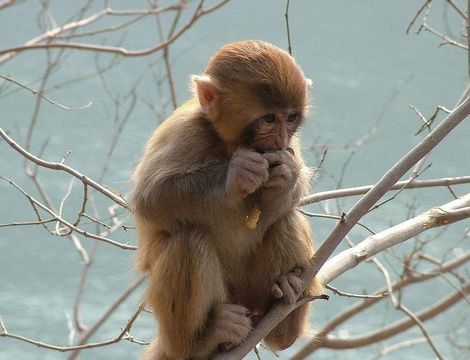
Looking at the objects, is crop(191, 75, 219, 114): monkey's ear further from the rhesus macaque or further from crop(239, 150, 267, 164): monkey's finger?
crop(239, 150, 267, 164): monkey's finger

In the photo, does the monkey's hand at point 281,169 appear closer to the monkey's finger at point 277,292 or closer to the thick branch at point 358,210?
the thick branch at point 358,210

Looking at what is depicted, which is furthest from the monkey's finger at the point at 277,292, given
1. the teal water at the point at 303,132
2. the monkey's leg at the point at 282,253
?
the teal water at the point at 303,132

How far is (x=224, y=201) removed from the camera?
4949mm

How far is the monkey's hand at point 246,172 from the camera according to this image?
4.75 meters

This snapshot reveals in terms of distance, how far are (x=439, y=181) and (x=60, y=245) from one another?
787 cm

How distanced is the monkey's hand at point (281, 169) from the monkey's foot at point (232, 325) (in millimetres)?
722

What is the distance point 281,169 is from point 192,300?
0.88 meters

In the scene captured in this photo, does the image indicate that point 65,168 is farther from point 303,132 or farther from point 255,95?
point 303,132

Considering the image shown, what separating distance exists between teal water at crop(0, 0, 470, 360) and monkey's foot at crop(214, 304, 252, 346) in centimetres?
736

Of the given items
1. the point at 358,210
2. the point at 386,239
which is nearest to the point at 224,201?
the point at 358,210

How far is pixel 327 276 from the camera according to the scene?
5434 millimetres

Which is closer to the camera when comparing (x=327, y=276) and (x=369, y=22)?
(x=327, y=276)

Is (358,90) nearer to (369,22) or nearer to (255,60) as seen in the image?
(369,22)

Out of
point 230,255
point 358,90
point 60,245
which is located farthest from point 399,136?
point 230,255
